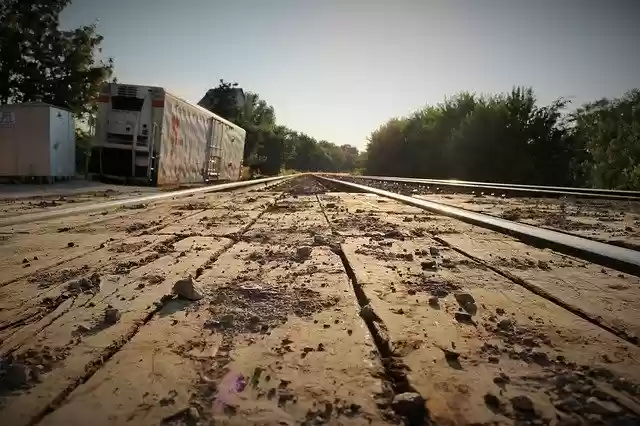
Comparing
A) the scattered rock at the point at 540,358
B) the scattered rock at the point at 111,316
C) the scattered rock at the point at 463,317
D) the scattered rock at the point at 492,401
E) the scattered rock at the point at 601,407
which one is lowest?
the scattered rock at the point at 111,316

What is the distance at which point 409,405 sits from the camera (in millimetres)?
967

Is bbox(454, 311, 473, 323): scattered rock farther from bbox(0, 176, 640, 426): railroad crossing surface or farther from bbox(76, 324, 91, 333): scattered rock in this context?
bbox(76, 324, 91, 333): scattered rock

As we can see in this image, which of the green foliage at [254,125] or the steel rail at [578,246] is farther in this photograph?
the green foliage at [254,125]

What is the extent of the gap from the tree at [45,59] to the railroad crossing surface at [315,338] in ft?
86.8

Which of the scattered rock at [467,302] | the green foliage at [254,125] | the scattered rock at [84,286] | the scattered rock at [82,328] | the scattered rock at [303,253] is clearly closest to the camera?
the scattered rock at [82,328]

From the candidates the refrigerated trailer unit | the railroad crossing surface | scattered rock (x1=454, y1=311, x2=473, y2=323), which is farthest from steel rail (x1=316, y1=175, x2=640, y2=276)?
the refrigerated trailer unit

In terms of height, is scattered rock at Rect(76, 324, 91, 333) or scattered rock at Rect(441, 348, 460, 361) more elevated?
scattered rock at Rect(441, 348, 460, 361)

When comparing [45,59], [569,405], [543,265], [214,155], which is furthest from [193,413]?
[45,59]

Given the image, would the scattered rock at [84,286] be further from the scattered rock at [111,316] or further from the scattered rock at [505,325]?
the scattered rock at [505,325]

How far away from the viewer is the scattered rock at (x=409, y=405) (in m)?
0.96

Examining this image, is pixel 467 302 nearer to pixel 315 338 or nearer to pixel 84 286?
pixel 315 338

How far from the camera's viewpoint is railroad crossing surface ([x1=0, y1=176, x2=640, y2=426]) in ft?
3.23

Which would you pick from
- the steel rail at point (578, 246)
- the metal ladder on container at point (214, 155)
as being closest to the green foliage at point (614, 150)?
the metal ladder on container at point (214, 155)

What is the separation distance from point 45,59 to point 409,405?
99.0 ft
